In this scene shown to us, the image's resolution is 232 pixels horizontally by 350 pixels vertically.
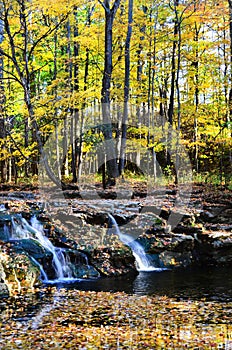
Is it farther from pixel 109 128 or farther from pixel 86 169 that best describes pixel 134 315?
pixel 86 169

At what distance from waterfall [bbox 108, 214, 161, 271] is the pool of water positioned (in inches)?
19.0

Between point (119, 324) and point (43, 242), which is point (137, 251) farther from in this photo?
point (119, 324)

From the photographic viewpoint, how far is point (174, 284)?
9000 millimetres

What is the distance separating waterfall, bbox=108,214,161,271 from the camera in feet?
36.3

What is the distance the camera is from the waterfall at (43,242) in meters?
9.44

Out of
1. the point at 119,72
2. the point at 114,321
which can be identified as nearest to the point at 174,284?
the point at 114,321

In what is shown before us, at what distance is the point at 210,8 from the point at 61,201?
37.9 ft

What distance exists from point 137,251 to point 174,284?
8.26 feet

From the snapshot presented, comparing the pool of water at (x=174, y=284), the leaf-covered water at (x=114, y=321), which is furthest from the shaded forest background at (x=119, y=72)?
the leaf-covered water at (x=114, y=321)

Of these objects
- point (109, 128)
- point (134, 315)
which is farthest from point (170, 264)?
point (109, 128)

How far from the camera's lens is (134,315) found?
247 inches

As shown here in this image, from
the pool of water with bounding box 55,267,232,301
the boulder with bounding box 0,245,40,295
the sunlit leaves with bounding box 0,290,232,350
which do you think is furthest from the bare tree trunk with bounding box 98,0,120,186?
the sunlit leaves with bounding box 0,290,232,350

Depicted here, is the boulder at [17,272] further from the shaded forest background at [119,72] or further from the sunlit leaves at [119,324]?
the shaded forest background at [119,72]

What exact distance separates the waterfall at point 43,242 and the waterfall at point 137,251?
7.14 ft
